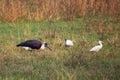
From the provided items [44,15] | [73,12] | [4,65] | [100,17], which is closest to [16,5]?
[44,15]

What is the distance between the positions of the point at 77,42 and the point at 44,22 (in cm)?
285

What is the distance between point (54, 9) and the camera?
13391 mm

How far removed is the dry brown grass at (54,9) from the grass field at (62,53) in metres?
0.33

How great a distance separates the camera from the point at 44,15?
13.2 m

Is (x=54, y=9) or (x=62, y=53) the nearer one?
(x=62, y=53)

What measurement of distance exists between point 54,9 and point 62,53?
4.86 meters

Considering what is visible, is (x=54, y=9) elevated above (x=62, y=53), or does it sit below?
above

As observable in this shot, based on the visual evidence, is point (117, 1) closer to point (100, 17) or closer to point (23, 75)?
point (100, 17)

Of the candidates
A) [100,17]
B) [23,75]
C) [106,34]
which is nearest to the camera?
[23,75]

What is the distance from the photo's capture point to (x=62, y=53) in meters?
8.70

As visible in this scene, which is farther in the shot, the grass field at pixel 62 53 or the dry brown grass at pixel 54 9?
the dry brown grass at pixel 54 9

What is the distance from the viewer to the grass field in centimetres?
713

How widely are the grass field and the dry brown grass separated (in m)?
0.33

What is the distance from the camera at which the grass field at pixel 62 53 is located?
7.13 metres
